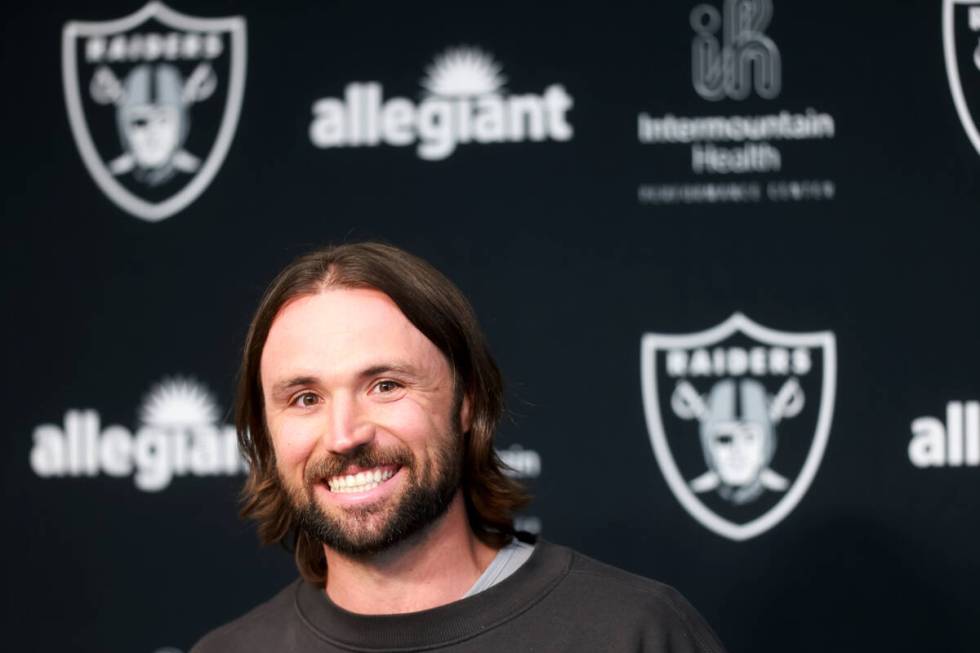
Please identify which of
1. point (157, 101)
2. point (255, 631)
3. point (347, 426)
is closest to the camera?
point (347, 426)

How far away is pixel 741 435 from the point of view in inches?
104

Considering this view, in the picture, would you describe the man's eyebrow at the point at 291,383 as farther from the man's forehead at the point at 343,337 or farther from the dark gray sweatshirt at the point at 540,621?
the dark gray sweatshirt at the point at 540,621

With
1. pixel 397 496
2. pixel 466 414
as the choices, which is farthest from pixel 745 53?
pixel 397 496

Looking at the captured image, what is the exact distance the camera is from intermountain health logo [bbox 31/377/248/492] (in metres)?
2.79

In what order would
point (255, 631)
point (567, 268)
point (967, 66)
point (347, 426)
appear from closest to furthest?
point (347, 426), point (255, 631), point (967, 66), point (567, 268)

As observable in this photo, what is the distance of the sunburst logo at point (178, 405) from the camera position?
278 cm

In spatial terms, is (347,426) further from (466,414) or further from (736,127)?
(736,127)

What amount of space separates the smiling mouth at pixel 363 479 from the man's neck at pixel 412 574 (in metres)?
0.11

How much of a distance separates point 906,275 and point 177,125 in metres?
1.62

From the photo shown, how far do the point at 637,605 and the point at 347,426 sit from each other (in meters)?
0.47

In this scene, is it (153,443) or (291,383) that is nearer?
(291,383)

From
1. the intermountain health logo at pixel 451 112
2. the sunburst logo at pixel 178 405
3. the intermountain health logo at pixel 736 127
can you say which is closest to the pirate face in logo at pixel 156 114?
the intermountain health logo at pixel 451 112

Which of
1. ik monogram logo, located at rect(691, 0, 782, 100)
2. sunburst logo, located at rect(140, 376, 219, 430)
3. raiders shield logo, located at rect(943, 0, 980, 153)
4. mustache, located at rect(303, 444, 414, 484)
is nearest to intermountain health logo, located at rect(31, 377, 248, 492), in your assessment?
sunburst logo, located at rect(140, 376, 219, 430)

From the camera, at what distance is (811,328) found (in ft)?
8.59
